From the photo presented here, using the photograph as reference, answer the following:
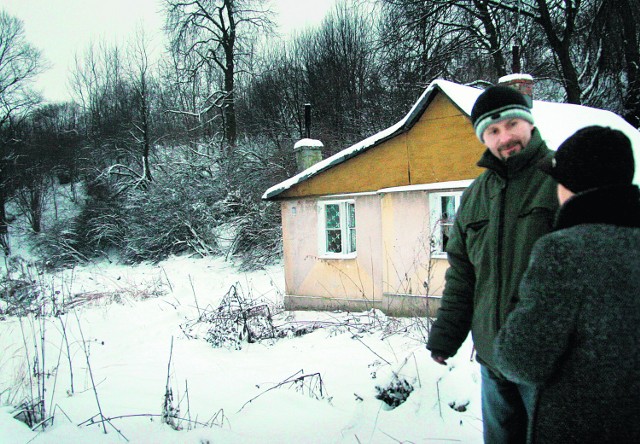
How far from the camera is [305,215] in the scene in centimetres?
923

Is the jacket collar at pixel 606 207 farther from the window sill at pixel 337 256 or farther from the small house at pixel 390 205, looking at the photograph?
the window sill at pixel 337 256

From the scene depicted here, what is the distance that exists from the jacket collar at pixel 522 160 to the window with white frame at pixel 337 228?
7.12 metres

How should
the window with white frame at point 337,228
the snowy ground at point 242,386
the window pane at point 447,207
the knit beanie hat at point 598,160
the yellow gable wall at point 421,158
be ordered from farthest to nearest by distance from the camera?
1. the window with white frame at point 337,228
2. the window pane at point 447,207
3. the yellow gable wall at point 421,158
4. the snowy ground at point 242,386
5. the knit beanie hat at point 598,160

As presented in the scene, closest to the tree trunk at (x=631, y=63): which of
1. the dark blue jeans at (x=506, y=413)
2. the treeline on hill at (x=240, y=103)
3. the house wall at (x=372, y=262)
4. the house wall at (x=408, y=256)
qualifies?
the treeline on hill at (x=240, y=103)

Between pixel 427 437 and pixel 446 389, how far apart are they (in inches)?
22.4

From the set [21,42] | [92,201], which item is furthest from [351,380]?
[92,201]

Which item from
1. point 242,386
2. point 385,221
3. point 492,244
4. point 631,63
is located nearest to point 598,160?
point 492,244

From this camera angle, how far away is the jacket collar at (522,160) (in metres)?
1.59

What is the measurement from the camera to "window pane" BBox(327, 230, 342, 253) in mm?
9344

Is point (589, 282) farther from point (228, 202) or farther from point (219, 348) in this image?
point (228, 202)

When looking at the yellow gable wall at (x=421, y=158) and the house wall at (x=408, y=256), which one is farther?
the house wall at (x=408, y=256)

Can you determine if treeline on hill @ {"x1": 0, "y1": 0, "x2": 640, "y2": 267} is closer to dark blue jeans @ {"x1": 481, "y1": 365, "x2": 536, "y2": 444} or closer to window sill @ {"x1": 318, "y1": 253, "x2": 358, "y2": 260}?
window sill @ {"x1": 318, "y1": 253, "x2": 358, "y2": 260}

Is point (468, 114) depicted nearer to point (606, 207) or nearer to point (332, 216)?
point (332, 216)

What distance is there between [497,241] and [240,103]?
76.2ft
